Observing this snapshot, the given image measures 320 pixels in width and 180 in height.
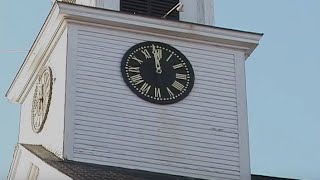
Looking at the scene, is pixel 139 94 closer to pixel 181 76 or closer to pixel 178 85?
pixel 178 85

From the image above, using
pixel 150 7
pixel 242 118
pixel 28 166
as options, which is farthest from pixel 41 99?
pixel 242 118

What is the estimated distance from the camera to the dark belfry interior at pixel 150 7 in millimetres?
25234

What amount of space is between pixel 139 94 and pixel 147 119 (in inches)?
22.6

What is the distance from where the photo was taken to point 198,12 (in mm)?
25812

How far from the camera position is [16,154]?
2419 cm

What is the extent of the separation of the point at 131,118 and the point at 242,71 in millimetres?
3093

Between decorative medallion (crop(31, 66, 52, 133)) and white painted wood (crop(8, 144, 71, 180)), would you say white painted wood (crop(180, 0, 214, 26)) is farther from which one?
white painted wood (crop(8, 144, 71, 180))

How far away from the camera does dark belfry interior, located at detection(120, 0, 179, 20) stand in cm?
2523

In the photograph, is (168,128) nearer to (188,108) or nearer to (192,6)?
(188,108)

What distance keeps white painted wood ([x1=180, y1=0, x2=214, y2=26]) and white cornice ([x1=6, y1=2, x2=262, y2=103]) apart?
695 millimetres

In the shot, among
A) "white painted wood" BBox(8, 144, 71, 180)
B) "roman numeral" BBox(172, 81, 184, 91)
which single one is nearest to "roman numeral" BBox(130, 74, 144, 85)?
"roman numeral" BBox(172, 81, 184, 91)

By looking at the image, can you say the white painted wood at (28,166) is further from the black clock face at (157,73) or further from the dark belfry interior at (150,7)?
the dark belfry interior at (150,7)

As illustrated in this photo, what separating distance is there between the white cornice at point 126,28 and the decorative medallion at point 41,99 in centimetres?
44

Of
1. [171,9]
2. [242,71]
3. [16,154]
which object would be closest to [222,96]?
[242,71]
